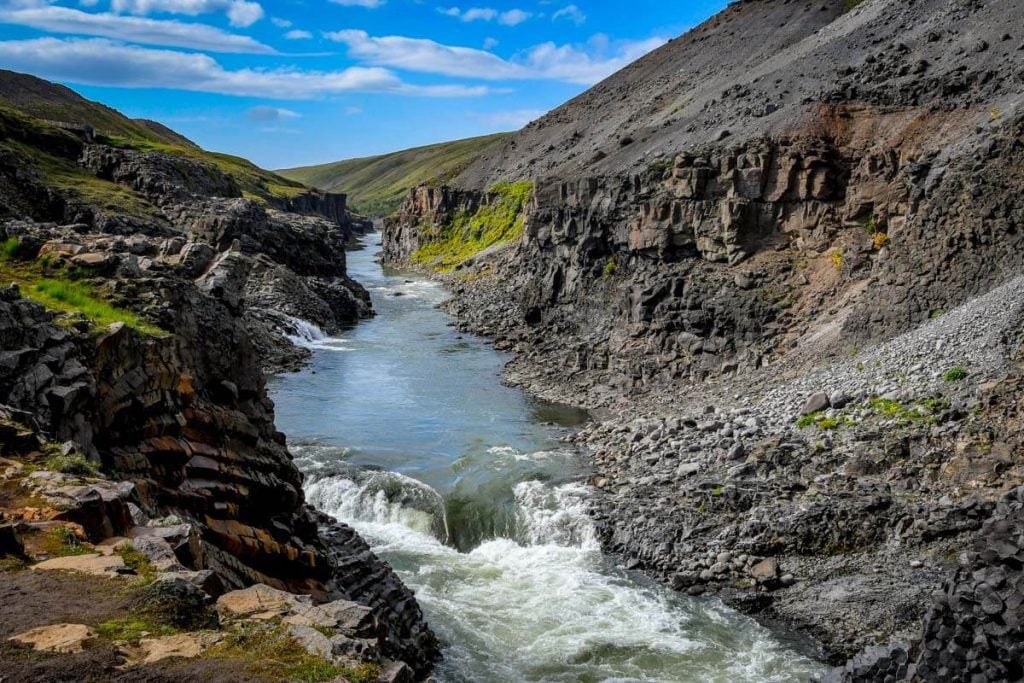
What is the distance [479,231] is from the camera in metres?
94.8

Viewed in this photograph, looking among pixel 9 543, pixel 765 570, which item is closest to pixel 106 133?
pixel 765 570

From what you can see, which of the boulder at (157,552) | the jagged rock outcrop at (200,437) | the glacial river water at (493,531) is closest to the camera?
the boulder at (157,552)

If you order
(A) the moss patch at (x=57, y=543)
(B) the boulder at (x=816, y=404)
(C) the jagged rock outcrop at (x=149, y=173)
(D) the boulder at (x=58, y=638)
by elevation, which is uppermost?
A: (C) the jagged rock outcrop at (x=149, y=173)

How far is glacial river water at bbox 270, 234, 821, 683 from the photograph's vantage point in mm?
18984

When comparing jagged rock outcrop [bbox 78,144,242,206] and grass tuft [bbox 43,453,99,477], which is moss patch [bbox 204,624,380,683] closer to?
grass tuft [bbox 43,453,99,477]

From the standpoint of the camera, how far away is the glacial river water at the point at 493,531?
62.3 ft

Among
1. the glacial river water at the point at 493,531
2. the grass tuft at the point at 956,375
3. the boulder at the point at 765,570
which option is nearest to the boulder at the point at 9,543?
the glacial river water at the point at 493,531

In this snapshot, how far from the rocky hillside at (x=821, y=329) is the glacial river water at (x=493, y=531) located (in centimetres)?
137

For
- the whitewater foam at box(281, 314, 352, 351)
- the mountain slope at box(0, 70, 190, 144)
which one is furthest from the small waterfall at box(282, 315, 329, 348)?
the mountain slope at box(0, 70, 190, 144)

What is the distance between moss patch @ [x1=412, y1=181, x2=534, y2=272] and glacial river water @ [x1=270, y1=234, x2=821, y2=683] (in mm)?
40593

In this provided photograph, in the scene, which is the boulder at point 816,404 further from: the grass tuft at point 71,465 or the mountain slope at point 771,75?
the grass tuft at point 71,465

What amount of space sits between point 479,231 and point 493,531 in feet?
231

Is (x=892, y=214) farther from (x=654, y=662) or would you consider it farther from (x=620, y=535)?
(x=654, y=662)

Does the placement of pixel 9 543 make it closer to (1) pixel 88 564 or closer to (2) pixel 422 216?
(1) pixel 88 564
